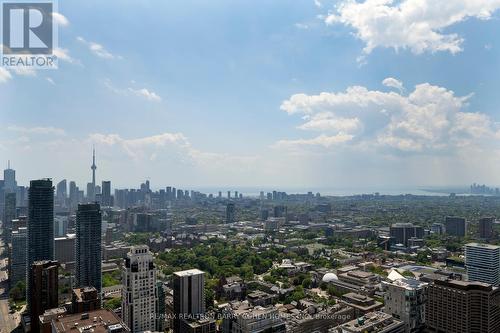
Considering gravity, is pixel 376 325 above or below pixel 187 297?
below

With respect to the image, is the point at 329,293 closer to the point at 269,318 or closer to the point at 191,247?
the point at 269,318

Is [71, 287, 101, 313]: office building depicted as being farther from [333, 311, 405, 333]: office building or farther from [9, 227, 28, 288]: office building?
[9, 227, 28, 288]: office building

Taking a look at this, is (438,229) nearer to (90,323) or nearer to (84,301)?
(84,301)

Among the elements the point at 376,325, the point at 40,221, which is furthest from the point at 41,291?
the point at 376,325

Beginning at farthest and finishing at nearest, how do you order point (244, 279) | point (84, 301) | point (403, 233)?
point (403, 233), point (244, 279), point (84, 301)

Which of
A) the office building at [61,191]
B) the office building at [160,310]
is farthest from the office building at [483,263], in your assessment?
the office building at [61,191]

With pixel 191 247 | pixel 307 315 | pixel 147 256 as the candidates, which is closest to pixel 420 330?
pixel 307 315
